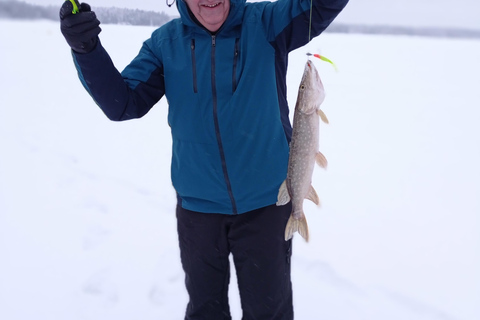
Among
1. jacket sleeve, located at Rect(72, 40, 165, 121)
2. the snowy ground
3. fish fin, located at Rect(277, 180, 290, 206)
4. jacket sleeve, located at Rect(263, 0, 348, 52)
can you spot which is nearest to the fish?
fish fin, located at Rect(277, 180, 290, 206)

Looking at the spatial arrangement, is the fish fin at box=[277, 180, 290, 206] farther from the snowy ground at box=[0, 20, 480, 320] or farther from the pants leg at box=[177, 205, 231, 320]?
the snowy ground at box=[0, 20, 480, 320]

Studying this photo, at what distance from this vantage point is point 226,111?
1.90 meters

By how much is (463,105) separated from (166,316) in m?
7.95

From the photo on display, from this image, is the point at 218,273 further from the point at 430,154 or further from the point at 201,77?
the point at 430,154

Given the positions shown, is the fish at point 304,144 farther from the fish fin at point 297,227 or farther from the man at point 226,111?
the man at point 226,111

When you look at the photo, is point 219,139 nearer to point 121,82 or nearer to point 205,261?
point 121,82

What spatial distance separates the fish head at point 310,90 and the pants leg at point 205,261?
Answer: 0.79m

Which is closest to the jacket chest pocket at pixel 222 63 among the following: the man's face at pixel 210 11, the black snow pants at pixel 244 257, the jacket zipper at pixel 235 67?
the jacket zipper at pixel 235 67

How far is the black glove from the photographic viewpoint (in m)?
1.63

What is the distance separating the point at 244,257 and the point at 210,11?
4.19 ft

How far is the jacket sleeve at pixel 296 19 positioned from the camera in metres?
1.76

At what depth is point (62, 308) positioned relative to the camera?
3.03 m

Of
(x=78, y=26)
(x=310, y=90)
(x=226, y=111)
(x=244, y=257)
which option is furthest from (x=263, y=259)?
(x=78, y=26)

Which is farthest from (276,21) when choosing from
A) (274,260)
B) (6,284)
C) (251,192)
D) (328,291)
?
(6,284)
